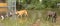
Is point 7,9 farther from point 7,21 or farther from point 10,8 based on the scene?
point 7,21

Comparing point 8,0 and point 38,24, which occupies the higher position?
point 8,0

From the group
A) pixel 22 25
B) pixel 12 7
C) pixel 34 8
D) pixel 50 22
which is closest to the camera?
pixel 22 25

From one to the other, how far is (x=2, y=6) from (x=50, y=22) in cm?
254

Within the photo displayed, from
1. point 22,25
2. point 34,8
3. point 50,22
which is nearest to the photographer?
point 22,25

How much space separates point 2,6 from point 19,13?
1.08 metres

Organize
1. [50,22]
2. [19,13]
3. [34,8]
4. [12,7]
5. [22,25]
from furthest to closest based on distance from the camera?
[34,8] < [12,7] < [19,13] < [50,22] < [22,25]

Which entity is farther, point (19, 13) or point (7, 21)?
point (19, 13)

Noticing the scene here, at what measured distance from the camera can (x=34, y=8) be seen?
8.56 m

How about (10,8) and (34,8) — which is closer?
(10,8)

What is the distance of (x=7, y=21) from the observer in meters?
6.19

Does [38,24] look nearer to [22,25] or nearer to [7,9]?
[22,25]

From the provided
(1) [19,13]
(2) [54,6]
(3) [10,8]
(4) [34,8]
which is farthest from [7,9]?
(2) [54,6]

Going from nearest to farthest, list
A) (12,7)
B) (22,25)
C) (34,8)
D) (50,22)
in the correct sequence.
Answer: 1. (22,25)
2. (50,22)
3. (12,7)
4. (34,8)

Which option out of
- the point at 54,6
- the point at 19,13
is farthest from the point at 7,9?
the point at 54,6
